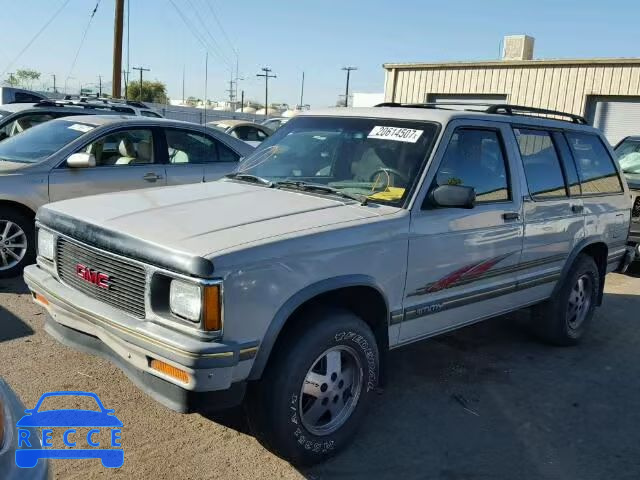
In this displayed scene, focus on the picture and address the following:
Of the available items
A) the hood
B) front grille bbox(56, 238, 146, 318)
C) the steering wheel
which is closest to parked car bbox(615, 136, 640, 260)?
the steering wheel

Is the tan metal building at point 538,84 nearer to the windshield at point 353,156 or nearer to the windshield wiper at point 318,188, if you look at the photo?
the windshield at point 353,156

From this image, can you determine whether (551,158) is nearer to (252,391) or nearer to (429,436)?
(429,436)

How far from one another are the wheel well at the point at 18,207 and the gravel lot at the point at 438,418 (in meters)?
1.12

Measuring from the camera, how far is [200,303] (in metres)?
2.71

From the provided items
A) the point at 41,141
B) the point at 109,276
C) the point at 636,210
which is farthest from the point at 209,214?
the point at 636,210

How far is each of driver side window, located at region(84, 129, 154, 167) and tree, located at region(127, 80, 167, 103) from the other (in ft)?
225

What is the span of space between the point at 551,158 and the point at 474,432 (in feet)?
7.87

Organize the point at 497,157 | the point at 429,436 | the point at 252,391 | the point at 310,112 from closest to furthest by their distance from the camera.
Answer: the point at 252,391 < the point at 429,436 < the point at 497,157 < the point at 310,112

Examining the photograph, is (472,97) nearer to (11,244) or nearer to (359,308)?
(11,244)

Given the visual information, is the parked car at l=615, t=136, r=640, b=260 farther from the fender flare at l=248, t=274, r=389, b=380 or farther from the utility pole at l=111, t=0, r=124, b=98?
Answer: the utility pole at l=111, t=0, r=124, b=98

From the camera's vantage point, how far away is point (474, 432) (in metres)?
3.79

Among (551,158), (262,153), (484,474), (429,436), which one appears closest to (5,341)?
(262,153)

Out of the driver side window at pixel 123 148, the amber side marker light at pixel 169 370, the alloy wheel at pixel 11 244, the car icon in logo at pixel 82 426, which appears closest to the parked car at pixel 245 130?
the driver side window at pixel 123 148

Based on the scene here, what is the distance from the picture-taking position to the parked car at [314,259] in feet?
9.26
